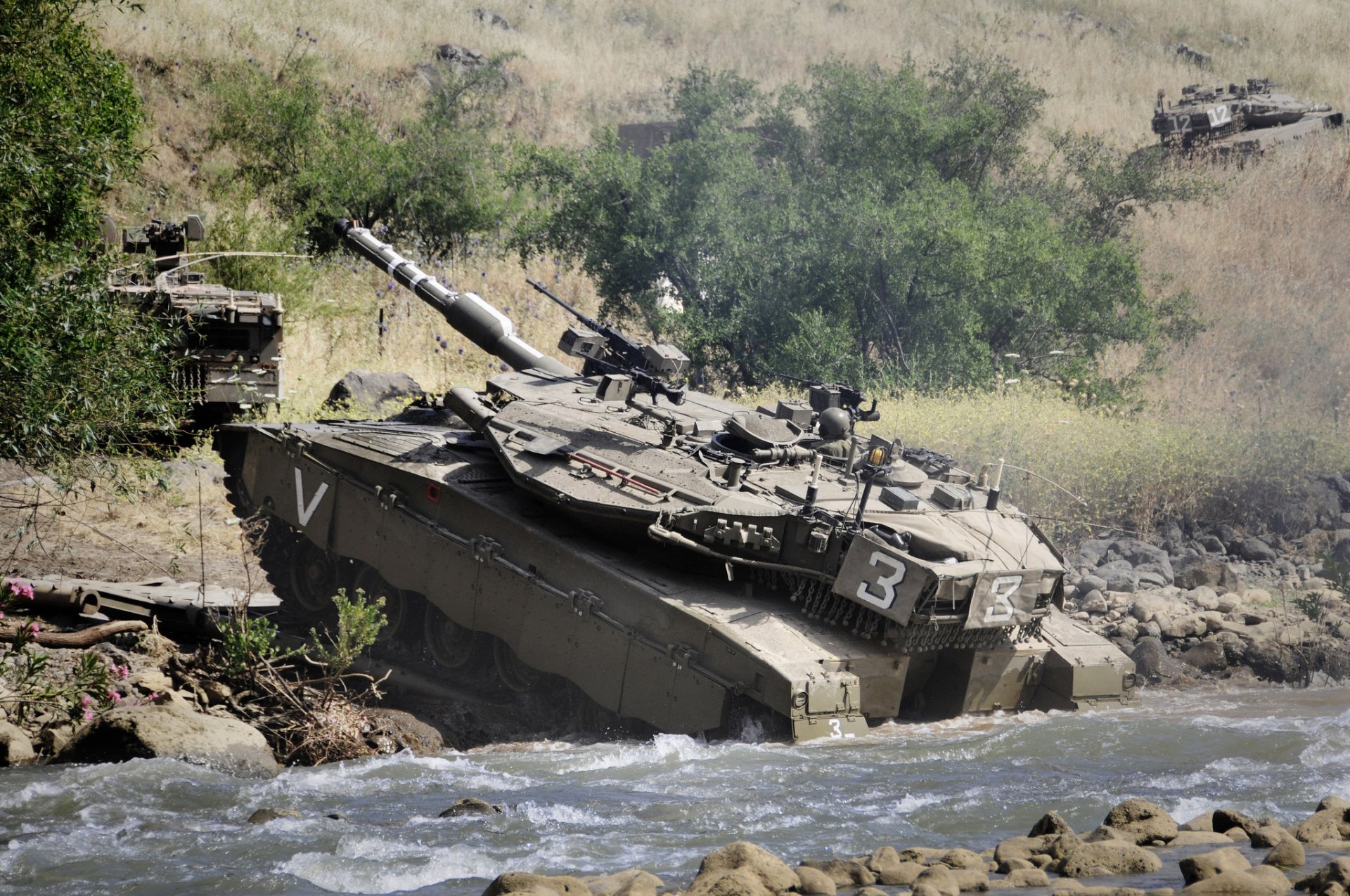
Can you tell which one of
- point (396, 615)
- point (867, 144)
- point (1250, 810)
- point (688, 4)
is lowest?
point (396, 615)

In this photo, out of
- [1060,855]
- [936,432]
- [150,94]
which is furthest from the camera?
[150,94]

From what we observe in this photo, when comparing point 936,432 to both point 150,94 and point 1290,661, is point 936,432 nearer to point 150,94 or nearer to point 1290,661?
point 1290,661

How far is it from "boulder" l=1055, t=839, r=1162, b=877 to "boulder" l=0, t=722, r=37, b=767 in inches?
290

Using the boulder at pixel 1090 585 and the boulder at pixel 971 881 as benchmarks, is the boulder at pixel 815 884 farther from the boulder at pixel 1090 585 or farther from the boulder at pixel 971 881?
the boulder at pixel 1090 585

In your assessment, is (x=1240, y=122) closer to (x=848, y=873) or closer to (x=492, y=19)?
(x=492, y=19)

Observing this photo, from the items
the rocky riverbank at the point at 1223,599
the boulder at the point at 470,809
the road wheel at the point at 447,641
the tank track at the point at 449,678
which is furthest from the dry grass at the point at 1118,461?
the boulder at the point at 470,809

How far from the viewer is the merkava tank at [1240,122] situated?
31.5 meters

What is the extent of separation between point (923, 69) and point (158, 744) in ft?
106

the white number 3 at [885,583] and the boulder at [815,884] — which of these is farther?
the white number 3 at [885,583]

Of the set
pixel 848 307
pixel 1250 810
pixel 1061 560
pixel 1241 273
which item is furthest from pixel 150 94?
pixel 1250 810

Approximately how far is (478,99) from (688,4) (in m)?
13.3

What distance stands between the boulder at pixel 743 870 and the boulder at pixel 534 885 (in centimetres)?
58

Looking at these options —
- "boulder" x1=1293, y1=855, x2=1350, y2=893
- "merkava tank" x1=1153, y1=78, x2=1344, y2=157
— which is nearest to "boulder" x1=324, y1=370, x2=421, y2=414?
"boulder" x1=1293, y1=855, x2=1350, y2=893

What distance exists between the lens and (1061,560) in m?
12.3
